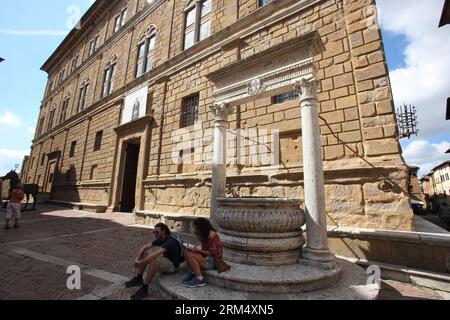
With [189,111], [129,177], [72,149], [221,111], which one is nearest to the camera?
[221,111]

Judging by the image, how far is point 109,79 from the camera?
51.5ft

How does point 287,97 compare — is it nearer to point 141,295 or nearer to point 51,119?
point 141,295

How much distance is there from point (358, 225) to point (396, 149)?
6.10ft

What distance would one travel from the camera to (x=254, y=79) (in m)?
4.57

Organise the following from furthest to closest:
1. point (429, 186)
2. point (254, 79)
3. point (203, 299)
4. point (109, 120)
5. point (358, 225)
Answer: point (429, 186), point (109, 120), point (358, 225), point (254, 79), point (203, 299)

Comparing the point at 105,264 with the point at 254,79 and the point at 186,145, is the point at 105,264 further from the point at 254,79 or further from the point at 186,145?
the point at 186,145

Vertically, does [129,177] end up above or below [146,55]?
below

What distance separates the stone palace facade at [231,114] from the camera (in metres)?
4.95

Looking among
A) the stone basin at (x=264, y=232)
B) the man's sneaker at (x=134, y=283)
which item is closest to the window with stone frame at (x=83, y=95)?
the man's sneaker at (x=134, y=283)

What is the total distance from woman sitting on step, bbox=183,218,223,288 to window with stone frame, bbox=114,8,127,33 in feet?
57.2

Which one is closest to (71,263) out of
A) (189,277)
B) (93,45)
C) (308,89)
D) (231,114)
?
(189,277)

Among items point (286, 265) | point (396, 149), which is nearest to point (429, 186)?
point (396, 149)

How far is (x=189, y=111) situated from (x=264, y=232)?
7.31 metres
